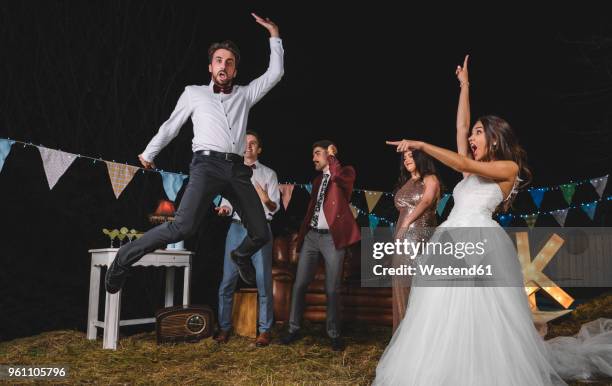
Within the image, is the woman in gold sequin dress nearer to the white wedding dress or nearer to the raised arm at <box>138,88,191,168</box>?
the white wedding dress

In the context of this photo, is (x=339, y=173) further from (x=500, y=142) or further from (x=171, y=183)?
(x=171, y=183)

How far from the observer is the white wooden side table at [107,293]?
392 cm

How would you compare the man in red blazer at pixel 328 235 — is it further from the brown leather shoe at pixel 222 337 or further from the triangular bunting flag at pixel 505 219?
the triangular bunting flag at pixel 505 219

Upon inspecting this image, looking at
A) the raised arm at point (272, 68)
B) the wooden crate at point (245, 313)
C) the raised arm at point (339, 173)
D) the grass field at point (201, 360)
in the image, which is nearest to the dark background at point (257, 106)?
the grass field at point (201, 360)

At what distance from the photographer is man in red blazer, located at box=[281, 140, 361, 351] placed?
3910mm

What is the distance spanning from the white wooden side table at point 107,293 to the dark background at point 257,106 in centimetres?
74

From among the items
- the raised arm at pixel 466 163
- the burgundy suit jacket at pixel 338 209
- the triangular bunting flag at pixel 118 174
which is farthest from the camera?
the triangular bunting flag at pixel 118 174

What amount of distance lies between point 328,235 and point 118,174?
2.15 m

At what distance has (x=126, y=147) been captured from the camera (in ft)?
17.8

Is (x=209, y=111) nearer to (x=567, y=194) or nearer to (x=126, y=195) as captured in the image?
(x=126, y=195)

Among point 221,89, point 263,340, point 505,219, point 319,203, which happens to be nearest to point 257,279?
point 263,340

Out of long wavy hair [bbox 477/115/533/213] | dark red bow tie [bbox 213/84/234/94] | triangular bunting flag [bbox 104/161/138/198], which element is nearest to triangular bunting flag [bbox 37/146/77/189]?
triangular bunting flag [bbox 104/161/138/198]

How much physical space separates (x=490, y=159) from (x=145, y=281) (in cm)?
436

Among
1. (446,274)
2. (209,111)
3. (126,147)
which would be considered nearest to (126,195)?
(126,147)
